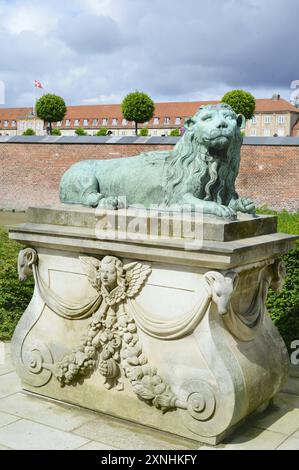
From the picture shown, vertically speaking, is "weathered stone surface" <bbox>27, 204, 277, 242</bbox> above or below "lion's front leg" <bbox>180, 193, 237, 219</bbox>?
below

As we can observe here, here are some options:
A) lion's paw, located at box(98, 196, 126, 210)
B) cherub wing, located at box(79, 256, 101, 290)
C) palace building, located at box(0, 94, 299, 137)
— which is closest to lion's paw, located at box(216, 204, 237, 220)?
lion's paw, located at box(98, 196, 126, 210)

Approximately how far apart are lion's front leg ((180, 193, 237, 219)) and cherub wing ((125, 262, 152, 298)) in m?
0.53

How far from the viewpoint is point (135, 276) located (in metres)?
4.13

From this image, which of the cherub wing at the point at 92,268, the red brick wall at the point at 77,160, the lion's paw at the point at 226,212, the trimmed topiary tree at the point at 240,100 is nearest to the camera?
the lion's paw at the point at 226,212

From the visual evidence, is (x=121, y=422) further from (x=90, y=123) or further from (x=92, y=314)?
(x=90, y=123)

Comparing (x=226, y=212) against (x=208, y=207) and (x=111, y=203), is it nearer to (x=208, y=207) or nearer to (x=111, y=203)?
(x=208, y=207)

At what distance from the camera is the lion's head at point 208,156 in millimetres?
4086

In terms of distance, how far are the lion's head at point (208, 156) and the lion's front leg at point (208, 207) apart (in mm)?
88

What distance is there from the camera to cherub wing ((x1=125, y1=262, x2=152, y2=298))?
409 centimetres

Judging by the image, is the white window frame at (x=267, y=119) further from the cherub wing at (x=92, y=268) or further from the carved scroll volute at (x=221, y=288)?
the carved scroll volute at (x=221, y=288)

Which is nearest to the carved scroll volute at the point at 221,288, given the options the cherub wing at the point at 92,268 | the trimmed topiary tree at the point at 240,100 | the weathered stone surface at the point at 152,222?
the weathered stone surface at the point at 152,222

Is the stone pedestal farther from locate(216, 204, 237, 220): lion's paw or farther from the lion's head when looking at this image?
the lion's head

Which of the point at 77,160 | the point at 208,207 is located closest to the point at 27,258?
the point at 208,207

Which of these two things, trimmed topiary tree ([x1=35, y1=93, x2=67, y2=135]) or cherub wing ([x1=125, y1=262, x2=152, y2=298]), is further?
trimmed topiary tree ([x1=35, y1=93, x2=67, y2=135])
